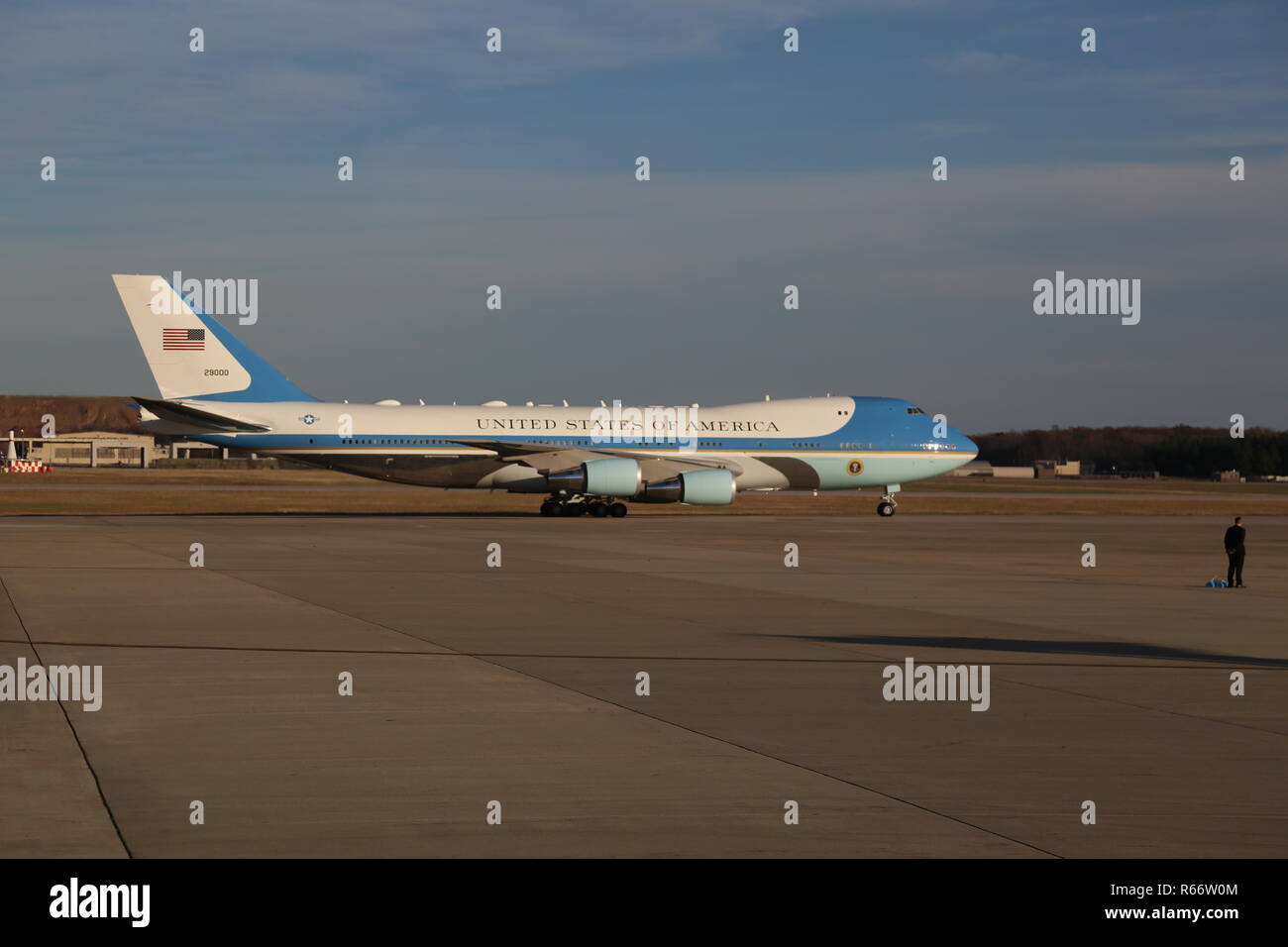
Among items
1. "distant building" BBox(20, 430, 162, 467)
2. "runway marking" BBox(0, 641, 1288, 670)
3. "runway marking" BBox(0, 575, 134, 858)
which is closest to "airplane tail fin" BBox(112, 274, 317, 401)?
"runway marking" BBox(0, 575, 134, 858)

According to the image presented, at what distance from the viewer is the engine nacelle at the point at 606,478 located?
46031mm

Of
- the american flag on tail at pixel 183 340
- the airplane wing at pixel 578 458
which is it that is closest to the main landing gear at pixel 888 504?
the airplane wing at pixel 578 458

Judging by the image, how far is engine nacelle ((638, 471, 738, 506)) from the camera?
46219 millimetres

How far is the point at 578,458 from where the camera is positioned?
48.2 meters

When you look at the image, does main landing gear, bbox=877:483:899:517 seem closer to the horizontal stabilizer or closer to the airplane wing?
the airplane wing

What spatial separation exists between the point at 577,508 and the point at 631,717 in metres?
38.1

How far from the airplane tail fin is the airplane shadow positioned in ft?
112

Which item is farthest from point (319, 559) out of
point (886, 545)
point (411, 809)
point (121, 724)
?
point (411, 809)

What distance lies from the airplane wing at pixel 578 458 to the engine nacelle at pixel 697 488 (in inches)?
25.6

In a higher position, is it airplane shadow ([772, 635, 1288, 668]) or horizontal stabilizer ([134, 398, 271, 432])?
horizontal stabilizer ([134, 398, 271, 432])

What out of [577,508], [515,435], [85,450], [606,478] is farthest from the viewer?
[85,450]

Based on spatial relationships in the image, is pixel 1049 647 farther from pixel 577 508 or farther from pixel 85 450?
pixel 85 450

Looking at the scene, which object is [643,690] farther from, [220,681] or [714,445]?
[714,445]

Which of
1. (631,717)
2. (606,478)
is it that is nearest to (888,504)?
(606,478)
